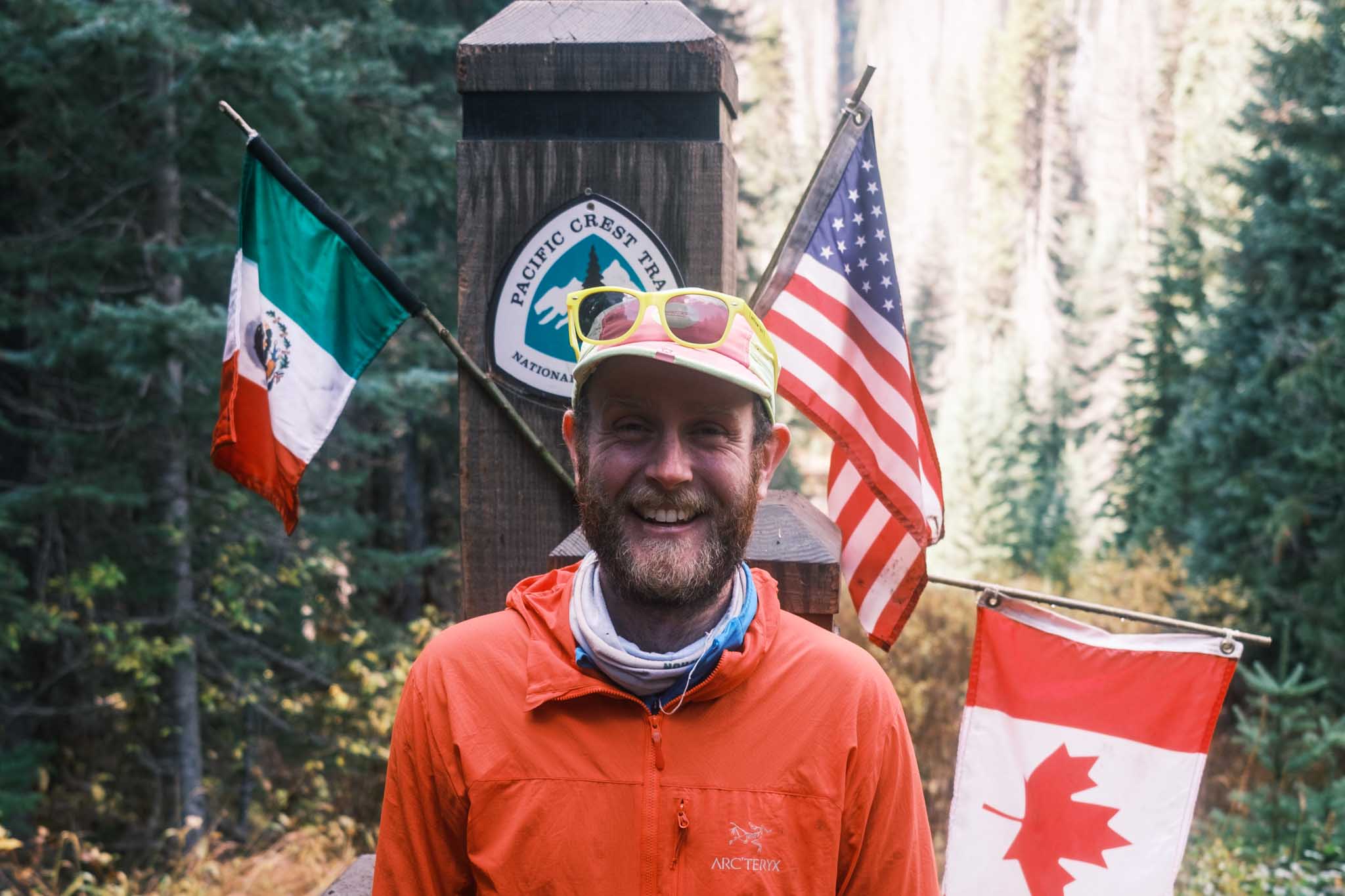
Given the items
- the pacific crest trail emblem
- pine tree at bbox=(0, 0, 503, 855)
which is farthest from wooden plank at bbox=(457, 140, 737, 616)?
pine tree at bbox=(0, 0, 503, 855)

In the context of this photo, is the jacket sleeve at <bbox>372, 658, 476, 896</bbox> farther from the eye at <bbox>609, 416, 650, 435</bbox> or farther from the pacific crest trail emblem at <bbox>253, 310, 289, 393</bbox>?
the pacific crest trail emblem at <bbox>253, 310, 289, 393</bbox>

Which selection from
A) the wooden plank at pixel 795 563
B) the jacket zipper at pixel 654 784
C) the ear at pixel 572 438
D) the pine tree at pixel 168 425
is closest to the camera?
the jacket zipper at pixel 654 784

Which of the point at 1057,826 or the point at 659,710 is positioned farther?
the point at 1057,826

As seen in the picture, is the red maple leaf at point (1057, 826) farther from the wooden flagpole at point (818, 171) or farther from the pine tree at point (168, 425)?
the pine tree at point (168, 425)

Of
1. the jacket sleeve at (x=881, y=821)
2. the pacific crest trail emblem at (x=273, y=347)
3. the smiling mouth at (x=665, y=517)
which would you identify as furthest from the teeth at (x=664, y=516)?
the pacific crest trail emblem at (x=273, y=347)

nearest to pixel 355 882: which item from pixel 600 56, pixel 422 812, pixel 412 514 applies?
pixel 422 812

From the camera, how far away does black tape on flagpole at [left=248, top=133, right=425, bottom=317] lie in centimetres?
278

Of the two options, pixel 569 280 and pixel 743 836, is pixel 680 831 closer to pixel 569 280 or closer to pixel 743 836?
pixel 743 836

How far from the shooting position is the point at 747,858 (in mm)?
1662

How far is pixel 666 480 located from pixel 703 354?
0.64 feet

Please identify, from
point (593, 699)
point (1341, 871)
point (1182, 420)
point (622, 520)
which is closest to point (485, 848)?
point (593, 699)

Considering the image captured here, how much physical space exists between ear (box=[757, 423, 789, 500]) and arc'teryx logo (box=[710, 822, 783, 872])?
511 millimetres

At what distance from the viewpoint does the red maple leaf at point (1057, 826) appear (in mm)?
2975

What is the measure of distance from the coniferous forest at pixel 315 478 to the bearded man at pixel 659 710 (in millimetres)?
2862
